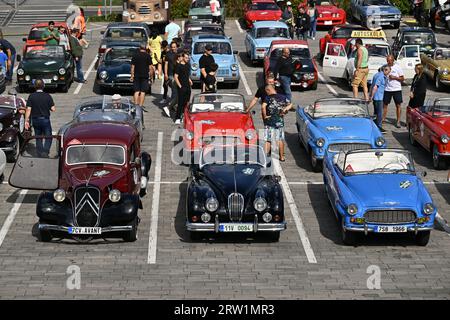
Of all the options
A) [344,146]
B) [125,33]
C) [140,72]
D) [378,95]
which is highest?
[344,146]

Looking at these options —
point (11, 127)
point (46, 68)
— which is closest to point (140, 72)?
point (46, 68)

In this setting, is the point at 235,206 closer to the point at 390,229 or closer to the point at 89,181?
the point at 390,229

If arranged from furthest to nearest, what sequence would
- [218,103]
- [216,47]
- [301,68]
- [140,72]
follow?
[216,47], [301,68], [140,72], [218,103]

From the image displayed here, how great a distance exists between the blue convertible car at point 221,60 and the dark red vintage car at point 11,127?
26.9ft

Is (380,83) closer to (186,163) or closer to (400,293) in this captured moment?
(186,163)

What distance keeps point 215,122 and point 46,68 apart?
9404 mm

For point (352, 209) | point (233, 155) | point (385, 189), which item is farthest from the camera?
point (233, 155)

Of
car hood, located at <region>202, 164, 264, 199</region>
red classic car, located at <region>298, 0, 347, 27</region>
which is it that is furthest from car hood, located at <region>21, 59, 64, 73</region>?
red classic car, located at <region>298, 0, 347, 27</region>

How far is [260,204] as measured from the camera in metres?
17.0

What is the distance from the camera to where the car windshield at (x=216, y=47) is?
103ft

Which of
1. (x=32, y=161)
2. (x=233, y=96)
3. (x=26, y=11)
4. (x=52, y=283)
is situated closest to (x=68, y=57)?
(x=233, y=96)

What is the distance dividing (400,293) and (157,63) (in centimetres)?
1884

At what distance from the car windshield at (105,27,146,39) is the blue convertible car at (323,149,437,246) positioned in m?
17.4

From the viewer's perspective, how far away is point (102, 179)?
17.9 meters
